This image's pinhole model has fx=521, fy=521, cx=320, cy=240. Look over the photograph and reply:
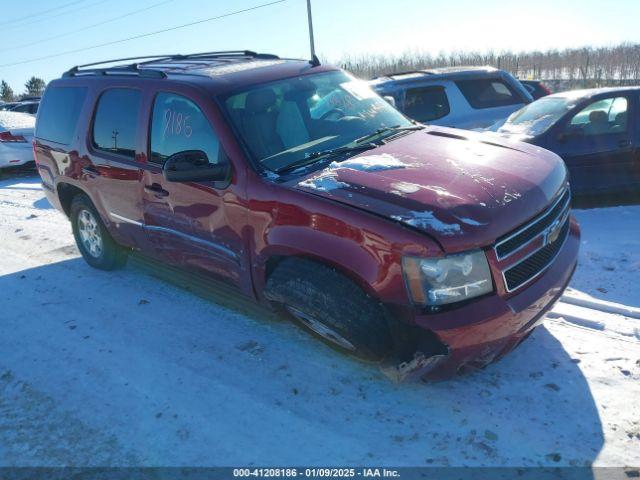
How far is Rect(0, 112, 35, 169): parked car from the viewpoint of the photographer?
38.1ft

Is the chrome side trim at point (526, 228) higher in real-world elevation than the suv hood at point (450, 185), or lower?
lower

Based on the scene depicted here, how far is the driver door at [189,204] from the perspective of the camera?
3545 mm

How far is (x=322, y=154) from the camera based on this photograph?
3.51 metres

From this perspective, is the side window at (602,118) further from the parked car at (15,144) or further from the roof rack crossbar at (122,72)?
the parked car at (15,144)

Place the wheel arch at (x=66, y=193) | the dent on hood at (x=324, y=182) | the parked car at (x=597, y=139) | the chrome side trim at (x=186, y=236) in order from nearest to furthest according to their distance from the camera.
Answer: the dent on hood at (x=324, y=182) → the chrome side trim at (x=186, y=236) → the wheel arch at (x=66, y=193) → the parked car at (x=597, y=139)

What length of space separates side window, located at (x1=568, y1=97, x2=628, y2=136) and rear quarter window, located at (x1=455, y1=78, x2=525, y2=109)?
2.51 metres

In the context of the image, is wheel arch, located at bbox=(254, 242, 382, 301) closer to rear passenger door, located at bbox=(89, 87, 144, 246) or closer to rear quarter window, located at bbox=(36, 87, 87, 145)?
rear passenger door, located at bbox=(89, 87, 144, 246)

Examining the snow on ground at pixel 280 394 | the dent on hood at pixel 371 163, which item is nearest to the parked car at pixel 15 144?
the snow on ground at pixel 280 394

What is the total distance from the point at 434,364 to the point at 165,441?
1.51 m

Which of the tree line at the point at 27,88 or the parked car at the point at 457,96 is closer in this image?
the parked car at the point at 457,96

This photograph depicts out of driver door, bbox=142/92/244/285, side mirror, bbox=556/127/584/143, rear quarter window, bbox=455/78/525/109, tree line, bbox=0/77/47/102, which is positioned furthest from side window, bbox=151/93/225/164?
tree line, bbox=0/77/47/102

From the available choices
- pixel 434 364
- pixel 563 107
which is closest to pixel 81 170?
pixel 434 364

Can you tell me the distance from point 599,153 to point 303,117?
440 centimetres

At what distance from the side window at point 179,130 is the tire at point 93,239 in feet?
4.88
